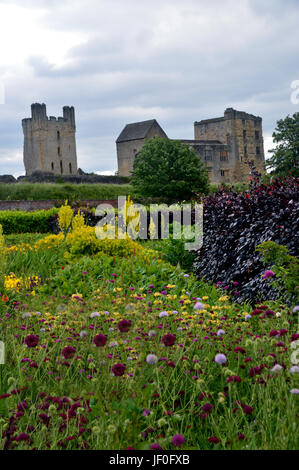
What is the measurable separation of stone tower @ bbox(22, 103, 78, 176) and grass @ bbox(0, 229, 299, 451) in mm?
54176

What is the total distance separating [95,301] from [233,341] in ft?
6.65

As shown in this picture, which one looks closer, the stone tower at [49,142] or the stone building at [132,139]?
the stone building at [132,139]

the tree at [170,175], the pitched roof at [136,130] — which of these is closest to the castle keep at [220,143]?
the pitched roof at [136,130]

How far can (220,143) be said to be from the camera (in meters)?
61.1

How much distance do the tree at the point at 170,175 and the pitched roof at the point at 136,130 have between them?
28.0 m

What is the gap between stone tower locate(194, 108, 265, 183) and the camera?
58.6m

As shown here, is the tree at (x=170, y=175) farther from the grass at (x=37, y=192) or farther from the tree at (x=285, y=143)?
the tree at (x=285, y=143)

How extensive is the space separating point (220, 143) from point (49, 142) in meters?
22.2

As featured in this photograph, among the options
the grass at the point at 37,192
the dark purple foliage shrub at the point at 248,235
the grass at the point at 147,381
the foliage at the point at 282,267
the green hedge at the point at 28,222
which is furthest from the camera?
the grass at the point at 37,192

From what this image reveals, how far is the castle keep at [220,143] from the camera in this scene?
177ft

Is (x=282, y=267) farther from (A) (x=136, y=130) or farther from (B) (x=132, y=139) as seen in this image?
(A) (x=136, y=130)

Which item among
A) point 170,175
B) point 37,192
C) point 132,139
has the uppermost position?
point 132,139

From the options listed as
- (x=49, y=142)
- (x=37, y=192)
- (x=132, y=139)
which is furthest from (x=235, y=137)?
(x=37, y=192)
